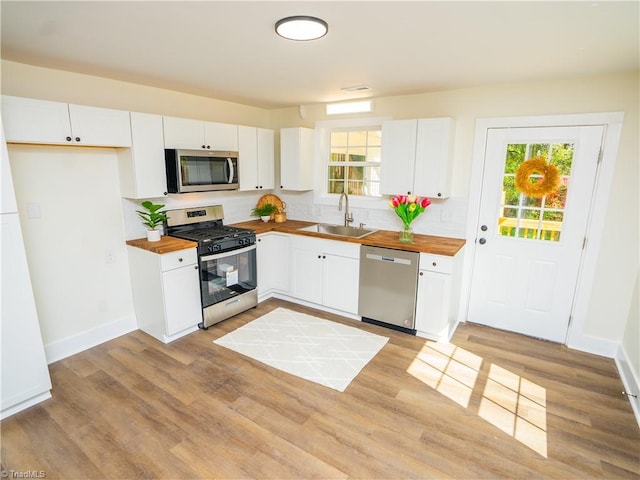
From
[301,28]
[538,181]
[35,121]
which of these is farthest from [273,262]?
[538,181]

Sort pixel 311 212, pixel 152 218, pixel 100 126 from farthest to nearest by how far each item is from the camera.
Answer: pixel 311 212
pixel 152 218
pixel 100 126

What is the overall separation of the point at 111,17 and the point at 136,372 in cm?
246

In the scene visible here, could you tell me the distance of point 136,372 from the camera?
276 cm

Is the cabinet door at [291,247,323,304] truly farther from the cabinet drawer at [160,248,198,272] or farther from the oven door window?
the cabinet drawer at [160,248,198,272]

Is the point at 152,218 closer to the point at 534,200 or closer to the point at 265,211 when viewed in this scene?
the point at 265,211

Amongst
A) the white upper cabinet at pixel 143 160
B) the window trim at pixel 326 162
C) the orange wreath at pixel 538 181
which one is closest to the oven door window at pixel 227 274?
the white upper cabinet at pixel 143 160

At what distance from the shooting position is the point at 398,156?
3.53 meters

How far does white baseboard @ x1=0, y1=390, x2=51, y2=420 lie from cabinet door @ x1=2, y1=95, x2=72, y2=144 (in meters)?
1.78

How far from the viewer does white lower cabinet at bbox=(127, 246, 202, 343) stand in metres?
3.06

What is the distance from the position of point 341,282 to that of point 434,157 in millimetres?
1580

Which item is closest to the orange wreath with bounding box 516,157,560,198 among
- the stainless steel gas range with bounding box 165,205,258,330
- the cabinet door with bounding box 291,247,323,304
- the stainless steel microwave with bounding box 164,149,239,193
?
the cabinet door with bounding box 291,247,323,304

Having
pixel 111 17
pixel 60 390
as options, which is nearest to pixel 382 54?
pixel 111 17

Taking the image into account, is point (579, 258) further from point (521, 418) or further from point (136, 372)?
point (136, 372)

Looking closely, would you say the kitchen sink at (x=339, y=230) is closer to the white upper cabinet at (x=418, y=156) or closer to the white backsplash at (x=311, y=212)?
the white backsplash at (x=311, y=212)
